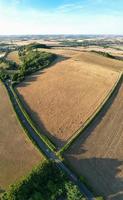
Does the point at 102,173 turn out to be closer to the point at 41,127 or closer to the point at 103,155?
the point at 103,155

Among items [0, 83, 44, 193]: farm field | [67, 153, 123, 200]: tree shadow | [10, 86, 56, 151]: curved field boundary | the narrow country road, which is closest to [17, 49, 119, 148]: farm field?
[10, 86, 56, 151]: curved field boundary

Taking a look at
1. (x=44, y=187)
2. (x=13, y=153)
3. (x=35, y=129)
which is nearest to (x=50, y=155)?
(x=13, y=153)

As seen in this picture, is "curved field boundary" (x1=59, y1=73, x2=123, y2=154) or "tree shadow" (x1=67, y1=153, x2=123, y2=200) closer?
"tree shadow" (x1=67, y1=153, x2=123, y2=200)

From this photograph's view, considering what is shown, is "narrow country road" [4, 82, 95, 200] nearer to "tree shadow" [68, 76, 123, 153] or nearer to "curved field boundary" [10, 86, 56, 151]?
"curved field boundary" [10, 86, 56, 151]

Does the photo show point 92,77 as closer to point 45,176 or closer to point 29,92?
point 29,92

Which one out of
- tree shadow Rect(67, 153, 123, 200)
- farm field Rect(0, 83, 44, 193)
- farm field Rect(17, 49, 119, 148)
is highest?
farm field Rect(17, 49, 119, 148)

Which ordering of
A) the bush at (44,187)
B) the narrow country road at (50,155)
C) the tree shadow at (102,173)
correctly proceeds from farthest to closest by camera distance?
the tree shadow at (102,173), the narrow country road at (50,155), the bush at (44,187)

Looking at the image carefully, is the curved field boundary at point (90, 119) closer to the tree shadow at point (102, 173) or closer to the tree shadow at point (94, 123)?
the tree shadow at point (94, 123)

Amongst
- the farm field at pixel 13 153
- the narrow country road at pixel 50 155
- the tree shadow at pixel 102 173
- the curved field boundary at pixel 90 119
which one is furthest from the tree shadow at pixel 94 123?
the farm field at pixel 13 153
